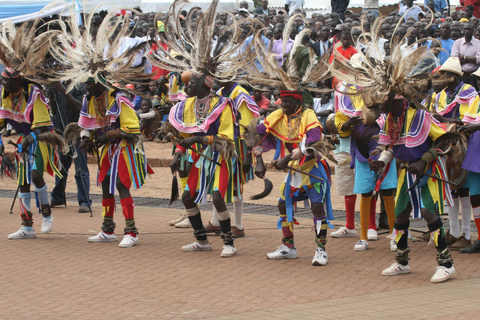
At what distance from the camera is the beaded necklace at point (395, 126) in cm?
708

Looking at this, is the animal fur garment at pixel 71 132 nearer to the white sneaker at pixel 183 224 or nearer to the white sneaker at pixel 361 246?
the white sneaker at pixel 183 224

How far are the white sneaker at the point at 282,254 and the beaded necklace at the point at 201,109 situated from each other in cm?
167

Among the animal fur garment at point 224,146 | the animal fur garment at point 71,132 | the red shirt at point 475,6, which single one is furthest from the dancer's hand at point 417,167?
the red shirt at point 475,6

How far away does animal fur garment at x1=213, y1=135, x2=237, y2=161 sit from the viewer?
8016mm

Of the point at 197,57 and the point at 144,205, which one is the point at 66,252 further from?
the point at 144,205

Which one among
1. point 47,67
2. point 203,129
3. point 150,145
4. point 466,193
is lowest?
point 150,145

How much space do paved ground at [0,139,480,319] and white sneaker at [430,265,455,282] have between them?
7cm

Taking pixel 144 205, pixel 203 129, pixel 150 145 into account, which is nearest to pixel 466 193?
pixel 203 129

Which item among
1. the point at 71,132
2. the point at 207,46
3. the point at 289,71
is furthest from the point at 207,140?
the point at 71,132

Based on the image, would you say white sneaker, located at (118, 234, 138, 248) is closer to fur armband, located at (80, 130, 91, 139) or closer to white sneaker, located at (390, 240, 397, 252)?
fur armband, located at (80, 130, 91, 139)

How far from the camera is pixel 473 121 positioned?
7.75 metres

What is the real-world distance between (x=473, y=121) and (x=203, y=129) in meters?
2.93

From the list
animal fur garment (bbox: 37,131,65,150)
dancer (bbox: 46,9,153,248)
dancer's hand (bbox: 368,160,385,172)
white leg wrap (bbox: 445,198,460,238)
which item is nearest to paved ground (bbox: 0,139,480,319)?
white leg wrap (bbox: 445,198,460,238)

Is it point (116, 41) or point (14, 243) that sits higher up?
point (116, 41)
